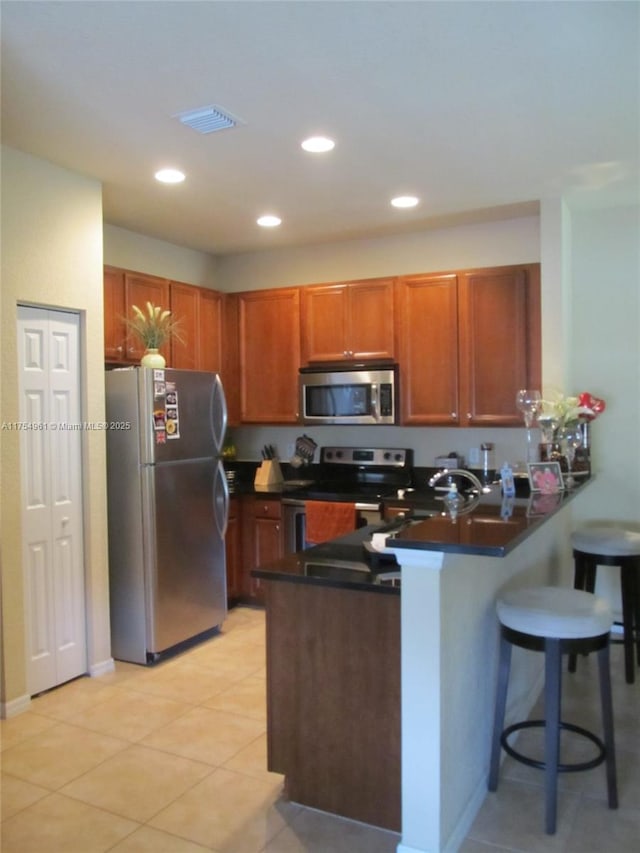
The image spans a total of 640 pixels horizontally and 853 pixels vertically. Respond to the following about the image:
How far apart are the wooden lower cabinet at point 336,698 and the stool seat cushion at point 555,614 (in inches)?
18.2

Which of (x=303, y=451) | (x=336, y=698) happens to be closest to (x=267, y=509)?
(x=303, y=451)

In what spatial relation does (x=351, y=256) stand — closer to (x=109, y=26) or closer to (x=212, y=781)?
(x=109, y=26)

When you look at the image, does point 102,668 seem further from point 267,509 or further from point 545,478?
point 545,478

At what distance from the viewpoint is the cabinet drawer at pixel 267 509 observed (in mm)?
4824

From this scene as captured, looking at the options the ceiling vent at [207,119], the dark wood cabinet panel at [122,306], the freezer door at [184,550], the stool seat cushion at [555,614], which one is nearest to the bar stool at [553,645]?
the stool seat cushion at [555,614]

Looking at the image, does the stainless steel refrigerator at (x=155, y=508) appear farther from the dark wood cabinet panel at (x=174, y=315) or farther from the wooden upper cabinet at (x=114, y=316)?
the dark wood cabinet panel at (x=174, y=315)

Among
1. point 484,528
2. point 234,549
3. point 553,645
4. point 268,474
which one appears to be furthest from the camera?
point 268,474

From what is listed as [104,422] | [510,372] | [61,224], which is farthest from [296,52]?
[510,372]

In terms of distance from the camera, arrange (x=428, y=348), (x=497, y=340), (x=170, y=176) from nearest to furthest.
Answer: (x=170, y=176)
(x=497, y=340)
(x=428, y=348)

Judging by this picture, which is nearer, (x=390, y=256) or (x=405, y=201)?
(x=405, y=201)

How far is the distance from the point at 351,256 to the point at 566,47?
9.03 ft

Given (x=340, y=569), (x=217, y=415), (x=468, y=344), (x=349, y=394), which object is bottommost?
(x=340, y=569)

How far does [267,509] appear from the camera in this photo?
15.9ft

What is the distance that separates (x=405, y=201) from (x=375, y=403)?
132 centimetres
